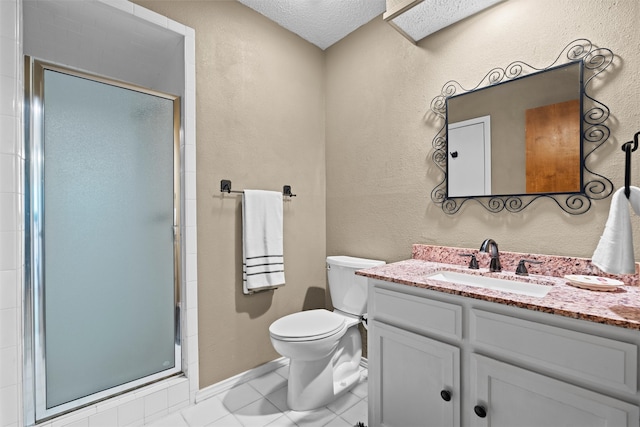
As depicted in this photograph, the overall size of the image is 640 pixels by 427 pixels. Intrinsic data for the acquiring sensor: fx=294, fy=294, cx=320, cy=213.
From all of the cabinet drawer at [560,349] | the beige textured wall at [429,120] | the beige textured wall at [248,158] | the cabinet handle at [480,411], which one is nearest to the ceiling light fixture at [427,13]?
the beige textured wall at [429,120]

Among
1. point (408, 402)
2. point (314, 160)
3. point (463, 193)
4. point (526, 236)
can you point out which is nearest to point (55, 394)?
point (408, 402)

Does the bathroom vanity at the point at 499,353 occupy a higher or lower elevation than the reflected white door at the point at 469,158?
lower

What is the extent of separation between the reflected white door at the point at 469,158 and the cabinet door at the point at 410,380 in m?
0.87

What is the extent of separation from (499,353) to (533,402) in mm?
158

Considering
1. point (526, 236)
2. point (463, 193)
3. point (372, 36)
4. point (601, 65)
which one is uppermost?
point (372, 36)

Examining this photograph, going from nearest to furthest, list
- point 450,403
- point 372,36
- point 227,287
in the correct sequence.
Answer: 1. point 450,403
2. point 227,287
3. point 372,36

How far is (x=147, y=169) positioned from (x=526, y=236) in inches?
80.4

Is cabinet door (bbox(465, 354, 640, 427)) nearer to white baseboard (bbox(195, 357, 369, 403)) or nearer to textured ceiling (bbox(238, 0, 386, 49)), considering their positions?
white baseboard (bbox(195, 357, 369, 403))

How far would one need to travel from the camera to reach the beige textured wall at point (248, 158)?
1807 millimetres

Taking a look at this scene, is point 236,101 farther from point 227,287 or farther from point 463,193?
Answer: point 463,193

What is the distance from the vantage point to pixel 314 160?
2.39m

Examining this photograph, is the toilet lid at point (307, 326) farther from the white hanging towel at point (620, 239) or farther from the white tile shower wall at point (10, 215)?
the white hanging towel at point (620, 239)

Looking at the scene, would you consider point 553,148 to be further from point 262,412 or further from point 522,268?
point 262,412

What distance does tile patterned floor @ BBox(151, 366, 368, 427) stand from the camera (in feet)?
5.11
